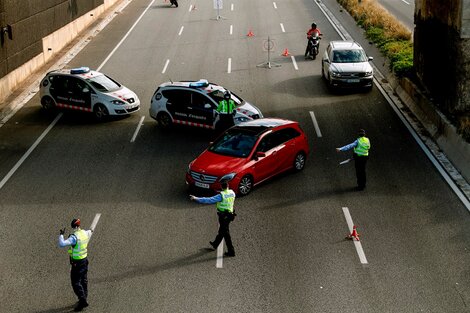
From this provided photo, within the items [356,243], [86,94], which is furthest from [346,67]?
[356,243]

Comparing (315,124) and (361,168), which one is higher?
(361,168)

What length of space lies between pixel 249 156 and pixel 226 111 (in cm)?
473

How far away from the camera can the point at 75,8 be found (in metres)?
43.5

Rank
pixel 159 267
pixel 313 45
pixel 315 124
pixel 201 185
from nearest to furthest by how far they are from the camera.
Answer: pixel 159 267 → pixel 201 185 → pixel 315 124 → pixel 313 45

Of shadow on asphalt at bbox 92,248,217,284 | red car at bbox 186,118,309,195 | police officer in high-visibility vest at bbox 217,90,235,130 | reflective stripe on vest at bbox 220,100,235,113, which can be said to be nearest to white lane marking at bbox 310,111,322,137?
police officer in high-visibility vest at bbox 217,90,235,130

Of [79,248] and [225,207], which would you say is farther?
[225,207]

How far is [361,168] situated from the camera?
20.6 meters

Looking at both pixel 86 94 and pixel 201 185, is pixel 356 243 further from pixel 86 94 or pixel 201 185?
pixel 86 94

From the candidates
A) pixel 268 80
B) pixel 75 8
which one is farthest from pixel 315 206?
pixel 75 8

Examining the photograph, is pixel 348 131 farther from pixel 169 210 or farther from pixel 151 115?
pixel 169 210

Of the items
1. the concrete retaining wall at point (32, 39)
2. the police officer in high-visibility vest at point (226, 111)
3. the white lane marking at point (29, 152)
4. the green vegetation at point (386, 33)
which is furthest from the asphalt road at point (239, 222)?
the green vegetation at point (386, 33)

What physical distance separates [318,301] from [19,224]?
26.6 ft

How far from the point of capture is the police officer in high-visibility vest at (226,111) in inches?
984

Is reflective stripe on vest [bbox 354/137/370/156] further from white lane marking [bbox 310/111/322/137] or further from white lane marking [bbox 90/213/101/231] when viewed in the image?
white lane marking [bbox 90/213/101/231]
